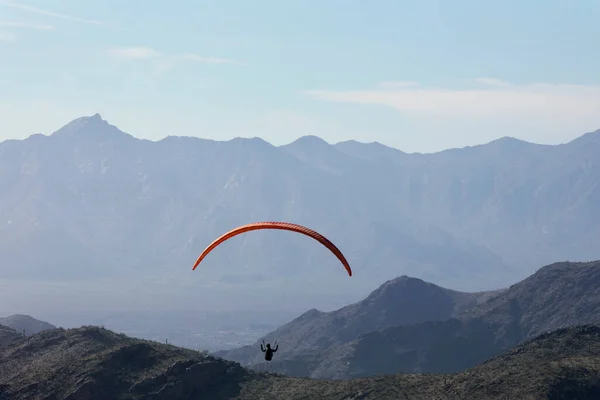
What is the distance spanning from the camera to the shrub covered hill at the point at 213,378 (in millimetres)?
123188

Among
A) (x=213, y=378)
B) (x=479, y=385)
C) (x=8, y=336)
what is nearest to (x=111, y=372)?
(x=213, y=378)

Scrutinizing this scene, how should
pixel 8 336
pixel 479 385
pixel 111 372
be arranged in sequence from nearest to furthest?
1. pixel 479 385
2. pixel 111 372
3. pixel 8 336

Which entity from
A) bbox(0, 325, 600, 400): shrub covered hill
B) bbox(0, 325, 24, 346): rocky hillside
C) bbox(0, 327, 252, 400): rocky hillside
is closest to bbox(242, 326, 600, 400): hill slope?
bbox(0, 325, 600, 400): shrub covered hill

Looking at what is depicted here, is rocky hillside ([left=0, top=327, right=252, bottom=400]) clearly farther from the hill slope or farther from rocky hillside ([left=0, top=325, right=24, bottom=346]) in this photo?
rocky hillside ([left=0, top=325, right=24, bottom=346])

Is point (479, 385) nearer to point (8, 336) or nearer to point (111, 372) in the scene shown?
point (111, 372)

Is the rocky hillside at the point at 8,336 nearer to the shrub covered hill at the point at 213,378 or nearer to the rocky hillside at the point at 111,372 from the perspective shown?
the shrub covered hill at the point at 213,378

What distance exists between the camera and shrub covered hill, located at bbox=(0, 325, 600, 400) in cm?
12319

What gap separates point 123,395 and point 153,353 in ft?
45.2

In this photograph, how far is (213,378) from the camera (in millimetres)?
139875

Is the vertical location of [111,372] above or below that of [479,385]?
above

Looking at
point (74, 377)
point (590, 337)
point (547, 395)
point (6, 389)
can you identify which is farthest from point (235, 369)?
point (590, 337)

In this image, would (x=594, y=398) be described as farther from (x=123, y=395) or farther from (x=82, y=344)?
(x=82, y=344)

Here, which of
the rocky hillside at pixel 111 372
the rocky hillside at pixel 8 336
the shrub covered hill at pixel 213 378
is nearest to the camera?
the shrub covered hill at pixel 213 378

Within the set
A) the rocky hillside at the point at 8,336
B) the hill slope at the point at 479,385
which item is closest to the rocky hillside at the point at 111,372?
the hill slope at the point at 479,385
